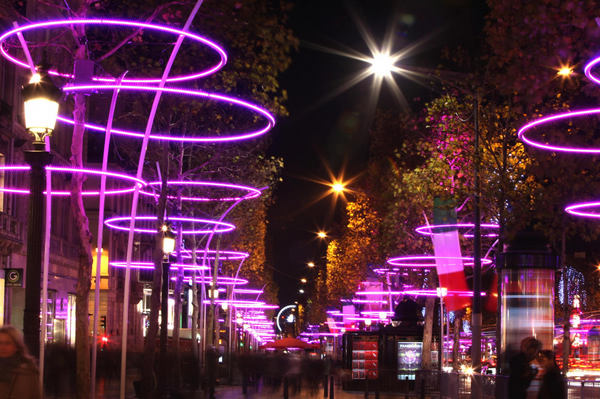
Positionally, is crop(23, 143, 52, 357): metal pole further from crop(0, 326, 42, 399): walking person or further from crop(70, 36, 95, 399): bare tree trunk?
crop(70, 36, 95, 399): bare tree trunk

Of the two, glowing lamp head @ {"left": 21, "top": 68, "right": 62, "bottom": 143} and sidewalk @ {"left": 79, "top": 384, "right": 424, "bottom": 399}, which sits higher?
Result: glowing lamp head @ {"left": 21, "top": 68, "right": 62, "bottom": 143}

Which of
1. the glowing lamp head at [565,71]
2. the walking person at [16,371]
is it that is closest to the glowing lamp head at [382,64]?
the glowing lamp head at [565,71]

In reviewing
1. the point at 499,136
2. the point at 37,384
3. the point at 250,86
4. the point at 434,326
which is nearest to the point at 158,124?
the point at 250,86

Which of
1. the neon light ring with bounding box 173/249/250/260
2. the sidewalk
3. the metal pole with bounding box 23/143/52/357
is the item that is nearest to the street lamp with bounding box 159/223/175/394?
the sidewalk

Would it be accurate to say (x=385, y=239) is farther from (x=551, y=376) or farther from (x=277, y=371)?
(x=551, y=376)

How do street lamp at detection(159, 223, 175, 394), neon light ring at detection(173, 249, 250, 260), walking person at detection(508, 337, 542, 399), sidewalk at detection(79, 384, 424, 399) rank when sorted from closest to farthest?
walking person at detection(508, 337, 542, 399)
street lamp at detection(159, 223, 175, 394)
sidewalk at detection(79, 384, 424, 399)
neon light ring at detection(173, 249, 250, 260)

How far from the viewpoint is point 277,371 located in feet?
154

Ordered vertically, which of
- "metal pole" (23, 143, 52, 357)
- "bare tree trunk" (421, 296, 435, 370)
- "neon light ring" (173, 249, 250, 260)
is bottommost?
"bare tree trunk" (421, 296, 435, 370)

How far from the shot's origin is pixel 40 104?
14.6 m

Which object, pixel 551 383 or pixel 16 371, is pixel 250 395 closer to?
pixel 551 383

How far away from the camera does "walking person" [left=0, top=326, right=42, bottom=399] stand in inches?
355

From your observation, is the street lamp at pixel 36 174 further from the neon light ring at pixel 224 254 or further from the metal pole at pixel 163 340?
the neon light ring at pixel 224 254

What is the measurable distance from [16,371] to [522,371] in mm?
9280

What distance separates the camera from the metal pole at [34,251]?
13977mm
